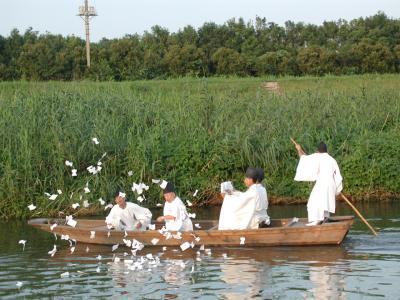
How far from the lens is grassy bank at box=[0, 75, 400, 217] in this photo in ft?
51.4

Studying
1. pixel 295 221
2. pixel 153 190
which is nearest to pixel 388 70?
pixel 153 190

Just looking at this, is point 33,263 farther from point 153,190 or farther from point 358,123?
point 358,123

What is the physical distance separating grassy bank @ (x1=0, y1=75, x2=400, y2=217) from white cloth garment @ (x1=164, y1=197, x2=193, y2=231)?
3.63 m

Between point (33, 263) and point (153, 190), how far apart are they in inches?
193

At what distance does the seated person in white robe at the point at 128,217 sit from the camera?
1257cm

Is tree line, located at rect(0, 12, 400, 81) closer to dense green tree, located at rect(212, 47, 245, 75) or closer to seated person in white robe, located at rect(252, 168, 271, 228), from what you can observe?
dense green tree, located at rect(212, 47, 245, 75)

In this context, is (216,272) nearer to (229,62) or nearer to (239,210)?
(239,210)

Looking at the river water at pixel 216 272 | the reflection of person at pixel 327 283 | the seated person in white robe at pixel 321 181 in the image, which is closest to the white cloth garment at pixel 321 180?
the seated person in white robe at pixel 321 181

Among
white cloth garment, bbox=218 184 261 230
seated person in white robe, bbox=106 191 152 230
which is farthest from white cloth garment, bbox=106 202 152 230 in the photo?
white cloth garment, bbox=218 184 261 230

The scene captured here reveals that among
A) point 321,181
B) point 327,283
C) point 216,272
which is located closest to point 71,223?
point 216,272

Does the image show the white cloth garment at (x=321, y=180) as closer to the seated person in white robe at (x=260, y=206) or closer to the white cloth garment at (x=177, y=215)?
the seated person in white robe at (x=260, y=206)

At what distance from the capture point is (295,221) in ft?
41.9

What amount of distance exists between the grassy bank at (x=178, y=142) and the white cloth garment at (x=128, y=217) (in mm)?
2903

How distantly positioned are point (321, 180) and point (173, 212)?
7.53ft
